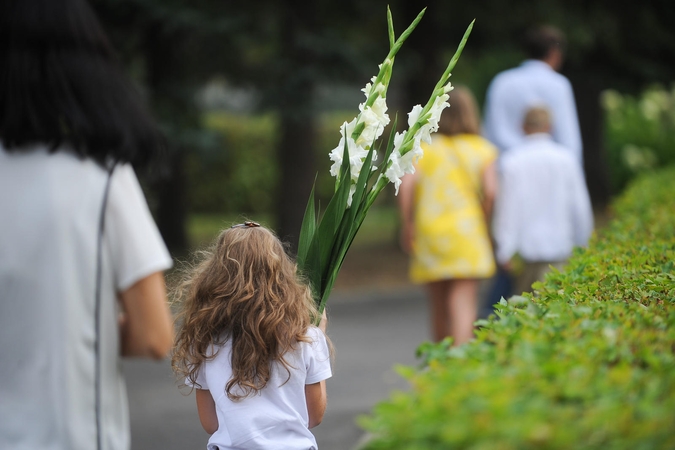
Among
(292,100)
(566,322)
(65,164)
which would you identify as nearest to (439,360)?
(566,322)

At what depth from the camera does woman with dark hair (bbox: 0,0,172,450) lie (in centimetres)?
221

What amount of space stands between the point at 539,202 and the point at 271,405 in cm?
395

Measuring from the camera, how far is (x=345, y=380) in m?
7.11

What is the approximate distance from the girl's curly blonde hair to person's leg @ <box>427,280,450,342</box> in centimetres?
348

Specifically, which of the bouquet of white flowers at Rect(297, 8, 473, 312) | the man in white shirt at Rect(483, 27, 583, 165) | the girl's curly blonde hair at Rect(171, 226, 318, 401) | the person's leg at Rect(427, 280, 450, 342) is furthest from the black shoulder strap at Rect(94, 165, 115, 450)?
the man in white shirt at Rect(483, 27, 583, 165)

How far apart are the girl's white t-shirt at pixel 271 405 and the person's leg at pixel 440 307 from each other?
351cm

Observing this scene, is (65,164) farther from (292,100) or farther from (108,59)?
(292,100)

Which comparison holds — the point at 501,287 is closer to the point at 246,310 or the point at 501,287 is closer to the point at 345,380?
the point at 345,380

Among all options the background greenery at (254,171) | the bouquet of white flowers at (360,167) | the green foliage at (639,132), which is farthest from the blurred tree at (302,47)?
the bouquet of white flowers at (360,167)

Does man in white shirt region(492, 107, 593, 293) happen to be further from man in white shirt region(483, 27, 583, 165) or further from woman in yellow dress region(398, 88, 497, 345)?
man in white shirt region(483, 27, 583, 165)

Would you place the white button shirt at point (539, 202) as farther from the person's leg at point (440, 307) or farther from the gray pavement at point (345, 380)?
the gray pavement at point (345, 380)

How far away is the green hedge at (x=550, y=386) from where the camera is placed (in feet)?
4.55

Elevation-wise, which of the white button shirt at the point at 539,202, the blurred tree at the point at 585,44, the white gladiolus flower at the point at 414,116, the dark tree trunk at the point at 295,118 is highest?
the blurred tree at the point at 585,44

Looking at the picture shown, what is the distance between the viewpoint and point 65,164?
7.32ft
